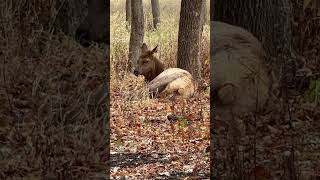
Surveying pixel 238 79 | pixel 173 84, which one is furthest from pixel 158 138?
pixel 173 84

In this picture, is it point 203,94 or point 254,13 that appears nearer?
point 254,13

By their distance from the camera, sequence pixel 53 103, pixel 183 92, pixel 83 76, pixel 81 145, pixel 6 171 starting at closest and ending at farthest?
pixel 6 171 < pixel 81 145 < pixel 53 103 < pixel 83 76 < pixel 183 92

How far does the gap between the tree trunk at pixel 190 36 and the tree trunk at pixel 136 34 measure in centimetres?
102

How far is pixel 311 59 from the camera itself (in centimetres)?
687

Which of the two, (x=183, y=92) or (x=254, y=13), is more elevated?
(x=254, y=13)

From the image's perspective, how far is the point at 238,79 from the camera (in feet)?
19.9

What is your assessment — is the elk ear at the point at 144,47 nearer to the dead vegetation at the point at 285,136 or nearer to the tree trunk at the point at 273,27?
the tree trunk at the point at 273,27

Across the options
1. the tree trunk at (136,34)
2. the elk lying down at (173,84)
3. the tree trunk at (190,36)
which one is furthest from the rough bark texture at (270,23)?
the tree trunk at (136,34)

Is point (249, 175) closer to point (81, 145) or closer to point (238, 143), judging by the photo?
point (238, 143)

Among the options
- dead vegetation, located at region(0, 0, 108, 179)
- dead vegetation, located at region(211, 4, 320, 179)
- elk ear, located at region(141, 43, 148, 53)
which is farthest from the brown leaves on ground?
elk ear, located at region(141, 43, 148, 53)

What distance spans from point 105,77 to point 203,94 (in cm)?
394

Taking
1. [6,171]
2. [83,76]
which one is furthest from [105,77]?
[6,171]

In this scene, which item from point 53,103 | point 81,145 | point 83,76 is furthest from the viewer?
point 83,76

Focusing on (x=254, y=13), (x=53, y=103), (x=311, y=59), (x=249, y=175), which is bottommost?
(x=249, y=175)
